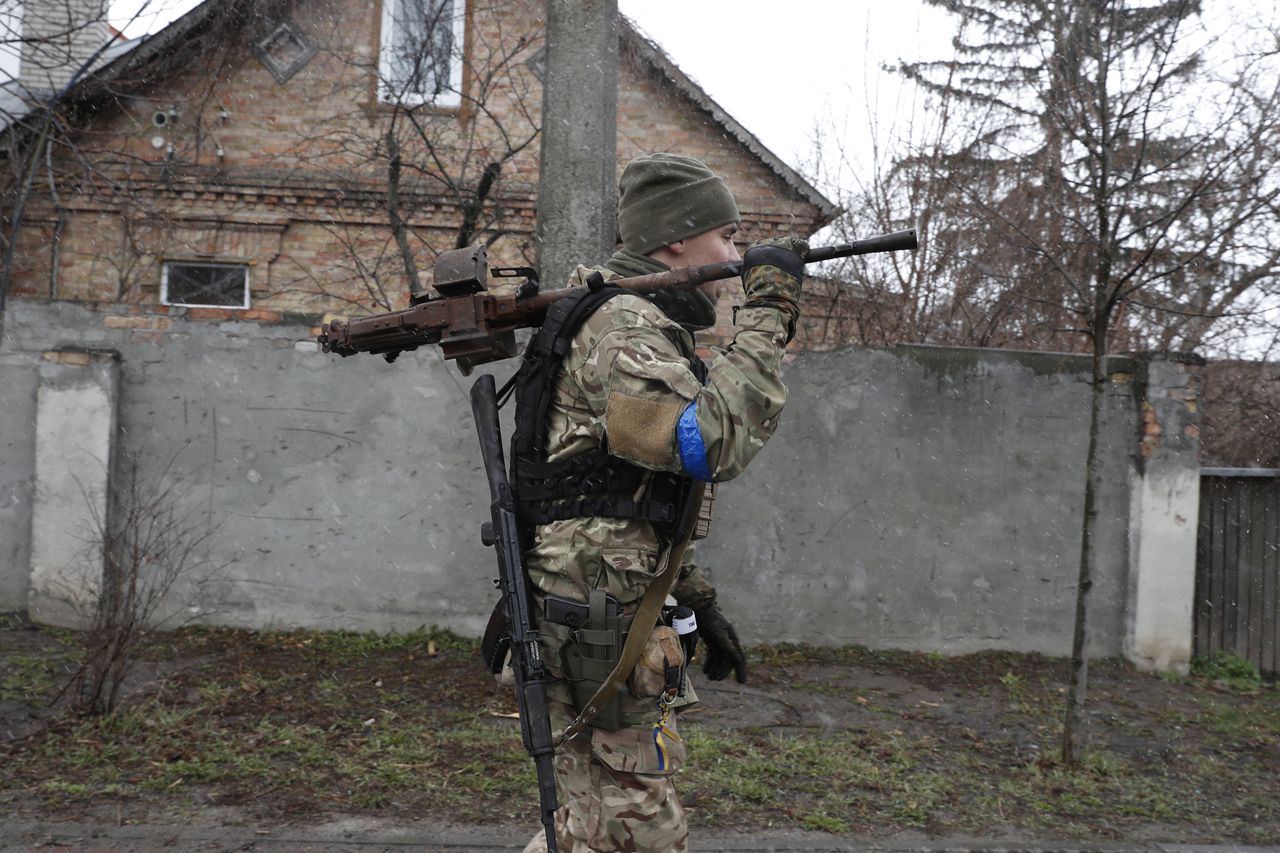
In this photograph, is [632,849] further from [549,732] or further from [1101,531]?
[1101,531]

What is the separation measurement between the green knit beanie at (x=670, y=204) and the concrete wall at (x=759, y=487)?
12.9 ft

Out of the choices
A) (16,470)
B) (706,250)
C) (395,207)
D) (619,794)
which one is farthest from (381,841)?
(395,207)

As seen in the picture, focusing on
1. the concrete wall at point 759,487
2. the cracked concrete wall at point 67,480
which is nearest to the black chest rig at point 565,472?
the concrete wall at point 759,487

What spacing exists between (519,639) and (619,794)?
0.41 metres

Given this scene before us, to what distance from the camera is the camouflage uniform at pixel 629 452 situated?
2020 millimetres

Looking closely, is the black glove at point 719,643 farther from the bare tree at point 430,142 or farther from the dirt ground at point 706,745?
the bare tree at point 430,142

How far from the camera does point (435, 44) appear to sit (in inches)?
340

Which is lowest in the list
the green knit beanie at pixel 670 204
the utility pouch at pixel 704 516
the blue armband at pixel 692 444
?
the utility pouch at pixel 704 516

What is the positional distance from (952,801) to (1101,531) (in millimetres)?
3058

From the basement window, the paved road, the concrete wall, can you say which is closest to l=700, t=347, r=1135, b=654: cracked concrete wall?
the concrete wall

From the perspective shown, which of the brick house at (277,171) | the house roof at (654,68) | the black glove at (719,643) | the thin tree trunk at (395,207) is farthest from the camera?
the brick house at (277,171)

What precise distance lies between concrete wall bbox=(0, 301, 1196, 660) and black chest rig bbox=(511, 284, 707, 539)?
3.97 meters

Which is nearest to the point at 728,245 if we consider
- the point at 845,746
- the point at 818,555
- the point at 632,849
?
the point at 632,849

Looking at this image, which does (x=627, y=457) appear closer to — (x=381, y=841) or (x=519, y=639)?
(x=519, y=639)
